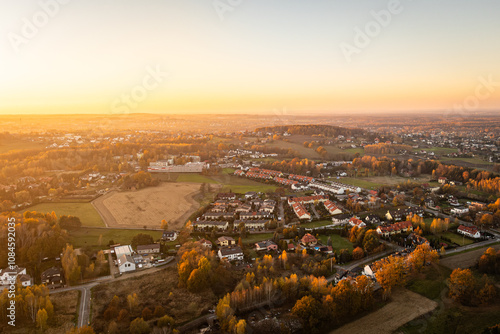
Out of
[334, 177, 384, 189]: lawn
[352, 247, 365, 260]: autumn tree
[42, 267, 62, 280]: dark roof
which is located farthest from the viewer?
[334, 177, 384, 189]: lawn

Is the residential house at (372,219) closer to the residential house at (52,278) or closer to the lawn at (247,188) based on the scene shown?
the lawn at (247,188)

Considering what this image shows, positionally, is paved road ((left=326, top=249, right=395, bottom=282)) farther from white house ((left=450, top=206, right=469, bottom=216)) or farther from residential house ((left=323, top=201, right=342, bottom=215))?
white house ((left=450, top=206, right=469, bottom=216))

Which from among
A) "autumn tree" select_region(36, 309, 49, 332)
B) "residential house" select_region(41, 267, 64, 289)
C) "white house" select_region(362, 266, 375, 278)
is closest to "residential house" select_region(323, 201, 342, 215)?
"white house" select_region(362, 266, 375, 278)

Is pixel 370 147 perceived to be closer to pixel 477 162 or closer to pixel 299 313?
pixel 477 162

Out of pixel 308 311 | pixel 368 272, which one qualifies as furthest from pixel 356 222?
pixel 308 311

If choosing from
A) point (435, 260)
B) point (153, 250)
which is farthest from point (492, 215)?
point (153, 250)

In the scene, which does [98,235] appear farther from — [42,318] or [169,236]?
[42,318]
